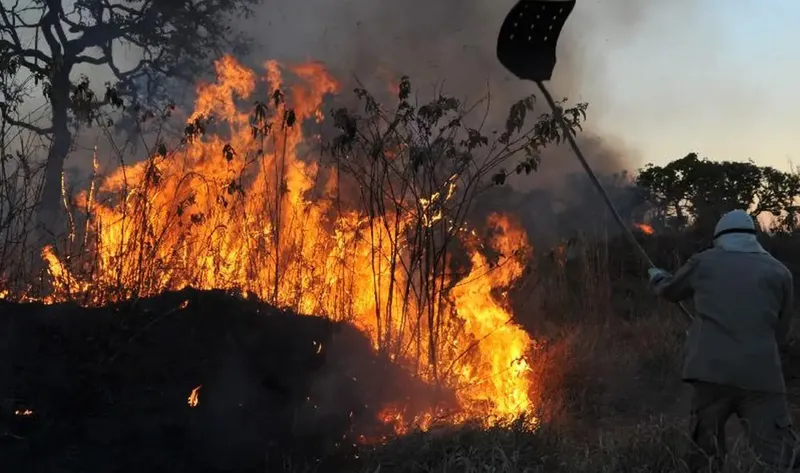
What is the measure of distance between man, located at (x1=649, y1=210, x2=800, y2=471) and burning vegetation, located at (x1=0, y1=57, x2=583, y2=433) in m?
1.62

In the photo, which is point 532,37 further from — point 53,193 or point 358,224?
point 53,193

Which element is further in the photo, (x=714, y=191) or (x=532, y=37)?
(x=714, y=191)

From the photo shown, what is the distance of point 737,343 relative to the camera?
3.88m

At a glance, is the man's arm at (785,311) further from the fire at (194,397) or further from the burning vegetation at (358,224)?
the fire at (194,397)

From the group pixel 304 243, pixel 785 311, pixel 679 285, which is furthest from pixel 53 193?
pixel 785 311

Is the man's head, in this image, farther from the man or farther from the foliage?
the foliage

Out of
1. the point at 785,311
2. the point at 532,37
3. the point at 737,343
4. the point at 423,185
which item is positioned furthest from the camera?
the point at 423,185

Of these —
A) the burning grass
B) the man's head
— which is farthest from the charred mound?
the man's head

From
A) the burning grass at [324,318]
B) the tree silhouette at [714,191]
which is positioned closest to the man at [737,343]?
the burning grass at [324,318]

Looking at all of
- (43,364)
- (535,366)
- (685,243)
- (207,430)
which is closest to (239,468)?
(207,430)

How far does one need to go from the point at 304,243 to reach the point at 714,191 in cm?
Answer: 1162

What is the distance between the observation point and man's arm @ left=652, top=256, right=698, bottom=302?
13.6 feet

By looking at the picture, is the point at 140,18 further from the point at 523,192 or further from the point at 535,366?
the point at 535,366

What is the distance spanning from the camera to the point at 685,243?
44.9ft
